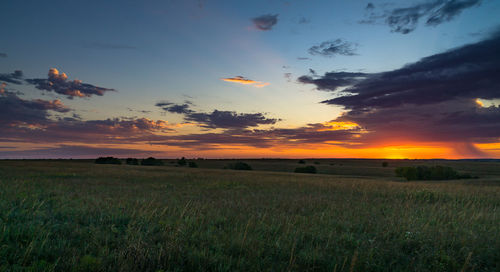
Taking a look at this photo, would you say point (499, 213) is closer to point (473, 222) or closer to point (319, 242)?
point (473, 222)

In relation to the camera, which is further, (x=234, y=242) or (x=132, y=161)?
(x=132, y=161)

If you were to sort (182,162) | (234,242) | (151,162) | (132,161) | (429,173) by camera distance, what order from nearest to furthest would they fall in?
(234,242) → (429,173) → (151,162) → (132,161) → (182,162)

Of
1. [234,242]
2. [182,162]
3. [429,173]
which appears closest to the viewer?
[234,242]

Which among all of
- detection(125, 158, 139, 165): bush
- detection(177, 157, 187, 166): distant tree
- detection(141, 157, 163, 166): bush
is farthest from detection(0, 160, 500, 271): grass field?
detection(125, 158, 139, 165): bush

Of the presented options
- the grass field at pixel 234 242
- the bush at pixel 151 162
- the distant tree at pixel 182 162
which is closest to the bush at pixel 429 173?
the grass field at pixel 234 242

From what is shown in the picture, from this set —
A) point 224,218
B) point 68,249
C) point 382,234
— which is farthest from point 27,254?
point 382,234

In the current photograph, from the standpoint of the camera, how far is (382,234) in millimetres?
7367

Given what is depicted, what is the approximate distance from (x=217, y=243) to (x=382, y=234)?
452 centimetres

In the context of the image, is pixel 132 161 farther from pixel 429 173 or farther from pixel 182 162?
pixel 429 173

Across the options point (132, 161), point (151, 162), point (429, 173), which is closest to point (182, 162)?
point (151, 162)

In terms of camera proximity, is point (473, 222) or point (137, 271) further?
point (473, 222)

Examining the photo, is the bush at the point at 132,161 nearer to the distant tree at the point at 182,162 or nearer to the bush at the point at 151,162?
the bush at the point at 151,162

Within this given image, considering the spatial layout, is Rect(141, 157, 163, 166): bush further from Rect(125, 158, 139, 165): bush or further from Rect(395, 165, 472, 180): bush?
Rect(395, 165, 472, 180): bush

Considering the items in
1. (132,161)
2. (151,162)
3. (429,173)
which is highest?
(132,161)
